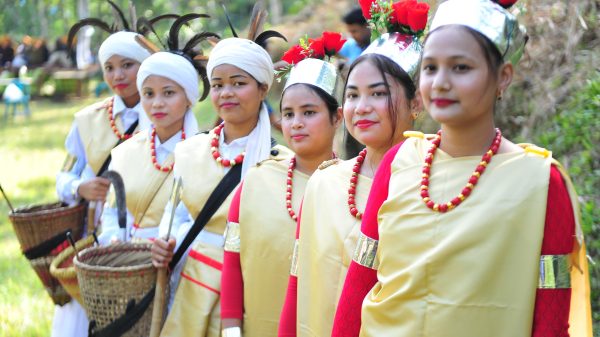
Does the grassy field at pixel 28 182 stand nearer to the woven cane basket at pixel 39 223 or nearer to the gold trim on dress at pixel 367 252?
the woven cane basket at pixel 39 223

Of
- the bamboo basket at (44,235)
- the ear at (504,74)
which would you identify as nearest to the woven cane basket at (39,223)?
the bamboo basket at (44,235)

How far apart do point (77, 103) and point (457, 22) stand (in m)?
26.1

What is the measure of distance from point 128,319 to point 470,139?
2.03 metres

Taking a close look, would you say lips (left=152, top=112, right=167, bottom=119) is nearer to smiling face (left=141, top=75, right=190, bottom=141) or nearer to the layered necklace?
smiling face (left=141, top=75, right=190, bottom=141)

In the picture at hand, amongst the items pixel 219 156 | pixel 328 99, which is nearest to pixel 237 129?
pixel 219 156

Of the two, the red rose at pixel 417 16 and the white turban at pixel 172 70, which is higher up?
the red rose at pixel 417 16

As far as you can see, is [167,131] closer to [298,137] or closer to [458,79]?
[298,137]

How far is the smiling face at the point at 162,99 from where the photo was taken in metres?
4.83

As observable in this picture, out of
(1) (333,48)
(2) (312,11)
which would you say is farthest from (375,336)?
(2) (312,11)

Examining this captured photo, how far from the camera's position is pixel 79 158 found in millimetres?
5734

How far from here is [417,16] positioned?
3178 millimetres

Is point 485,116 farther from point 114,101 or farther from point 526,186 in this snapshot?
point 114,101

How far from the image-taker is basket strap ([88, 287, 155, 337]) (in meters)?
3.95

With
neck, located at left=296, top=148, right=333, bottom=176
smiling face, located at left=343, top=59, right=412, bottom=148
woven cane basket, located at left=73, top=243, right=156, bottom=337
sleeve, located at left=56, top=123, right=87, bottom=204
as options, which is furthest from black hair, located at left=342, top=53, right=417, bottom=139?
sleeve, located at left=56, top=123, right=87, bottom=204
